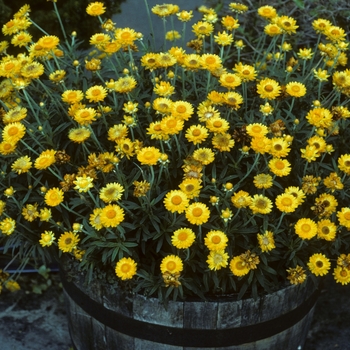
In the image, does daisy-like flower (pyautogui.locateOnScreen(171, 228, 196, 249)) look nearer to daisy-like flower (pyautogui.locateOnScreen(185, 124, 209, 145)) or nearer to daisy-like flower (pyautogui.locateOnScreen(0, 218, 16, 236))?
daisy-like flower (pyautogui.locateOnScreen(185, 124, 209, 145))

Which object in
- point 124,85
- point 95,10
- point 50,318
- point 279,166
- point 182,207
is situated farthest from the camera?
point 50,318

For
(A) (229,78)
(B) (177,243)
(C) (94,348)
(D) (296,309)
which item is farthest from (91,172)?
(D) (296,309)

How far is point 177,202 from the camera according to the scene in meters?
1.76

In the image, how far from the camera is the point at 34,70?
2.02 meters

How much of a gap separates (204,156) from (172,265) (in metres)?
0.37

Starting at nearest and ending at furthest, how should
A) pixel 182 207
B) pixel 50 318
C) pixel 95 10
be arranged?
pixel 182 207, pixel 95 10, pixel 50 318

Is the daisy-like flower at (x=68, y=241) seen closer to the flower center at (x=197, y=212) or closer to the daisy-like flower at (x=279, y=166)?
the flower center at (x=197, y=212)

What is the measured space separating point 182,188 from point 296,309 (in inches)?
26.8

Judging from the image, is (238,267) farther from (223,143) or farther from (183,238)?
(223,143)

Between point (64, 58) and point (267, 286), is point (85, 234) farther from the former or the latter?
point (64, 58)

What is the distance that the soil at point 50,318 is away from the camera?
9.04 ft

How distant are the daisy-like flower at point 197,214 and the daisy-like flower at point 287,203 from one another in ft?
0.79

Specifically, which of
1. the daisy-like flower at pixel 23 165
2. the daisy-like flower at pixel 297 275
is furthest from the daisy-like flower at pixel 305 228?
the daisy-like flower at pixel 23 165

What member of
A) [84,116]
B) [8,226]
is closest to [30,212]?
[8,226]
